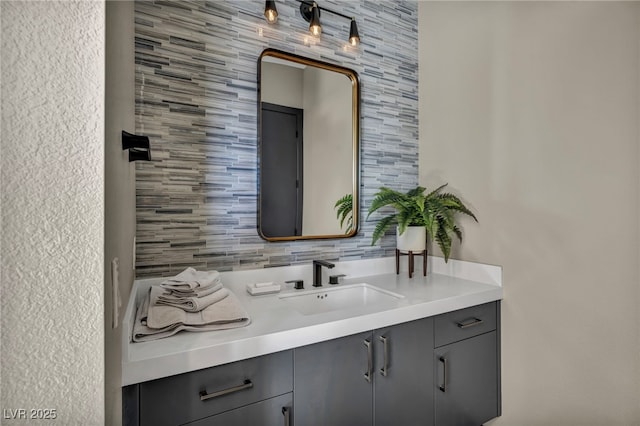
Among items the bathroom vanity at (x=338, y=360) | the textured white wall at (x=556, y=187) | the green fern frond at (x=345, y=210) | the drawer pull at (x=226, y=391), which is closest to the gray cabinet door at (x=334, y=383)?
the bathroom vanity at (x=338, y=360)

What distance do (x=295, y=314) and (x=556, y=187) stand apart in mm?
1269

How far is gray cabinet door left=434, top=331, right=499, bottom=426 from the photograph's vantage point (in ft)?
4.83

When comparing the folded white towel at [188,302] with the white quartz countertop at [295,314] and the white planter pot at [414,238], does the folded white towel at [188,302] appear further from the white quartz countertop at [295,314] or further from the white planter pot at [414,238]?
the white planter pot at [414,238]

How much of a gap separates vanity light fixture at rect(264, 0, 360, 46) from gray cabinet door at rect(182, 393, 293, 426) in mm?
1637

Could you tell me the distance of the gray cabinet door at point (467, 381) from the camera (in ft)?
4.83

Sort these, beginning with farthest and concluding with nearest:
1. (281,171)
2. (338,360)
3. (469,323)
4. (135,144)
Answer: (281,171)
(469,323)
(338,360)
(135,144)

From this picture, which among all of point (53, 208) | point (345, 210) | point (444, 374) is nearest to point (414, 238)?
point (345, 210)

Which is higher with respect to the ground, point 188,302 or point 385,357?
point 188,302

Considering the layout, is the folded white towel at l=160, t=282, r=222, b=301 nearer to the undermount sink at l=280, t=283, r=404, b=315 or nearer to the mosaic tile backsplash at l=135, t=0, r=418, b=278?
the mosaic tile backsplash at l=135, t=0, r=418, b=278

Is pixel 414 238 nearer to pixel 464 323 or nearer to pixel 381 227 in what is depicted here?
pixel 381 227

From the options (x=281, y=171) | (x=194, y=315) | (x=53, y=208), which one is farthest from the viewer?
(x=281, y=171)

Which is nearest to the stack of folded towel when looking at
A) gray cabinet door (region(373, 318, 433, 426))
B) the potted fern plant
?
gray cabinet door (region(373, 318, 433, 426))

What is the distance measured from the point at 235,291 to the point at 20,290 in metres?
1.13

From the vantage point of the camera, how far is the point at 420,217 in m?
1.88
